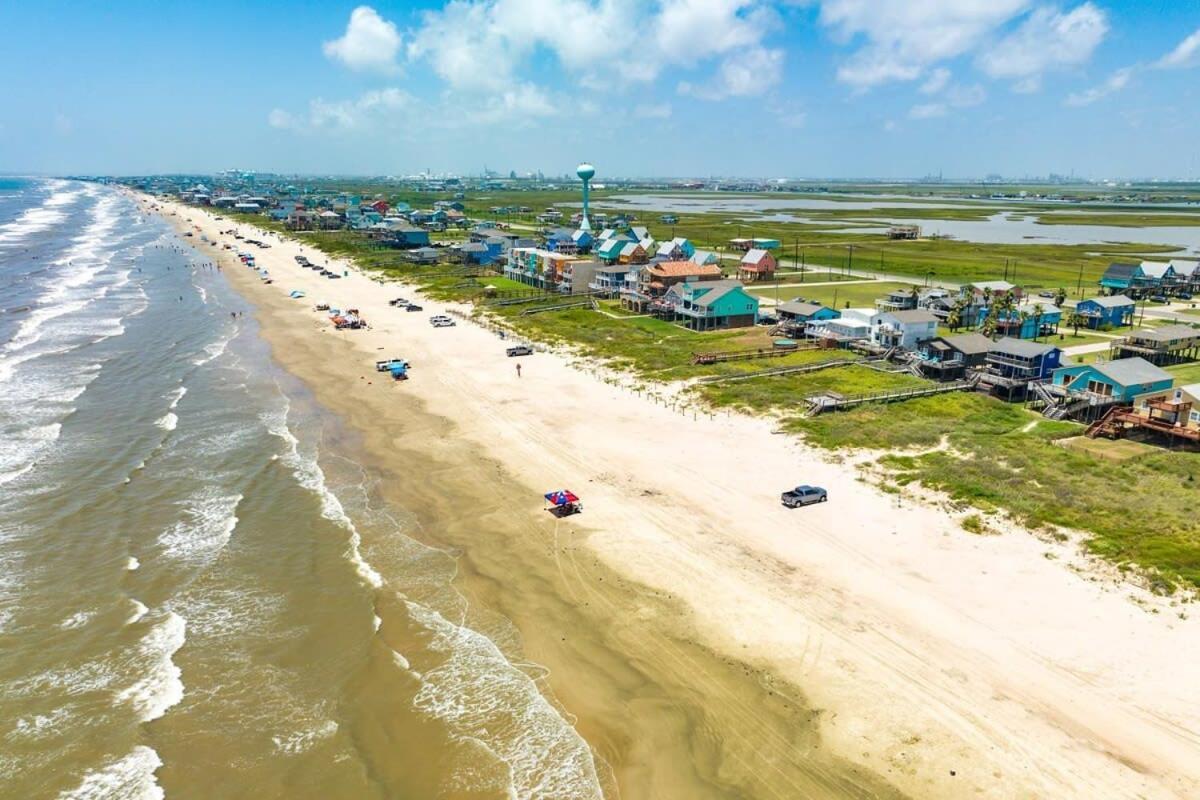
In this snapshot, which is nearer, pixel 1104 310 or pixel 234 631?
pixel 234 631

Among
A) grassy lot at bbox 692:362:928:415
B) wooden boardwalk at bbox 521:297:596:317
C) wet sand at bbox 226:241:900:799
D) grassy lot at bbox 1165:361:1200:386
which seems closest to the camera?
wet sand at bbox 226:241:900:799

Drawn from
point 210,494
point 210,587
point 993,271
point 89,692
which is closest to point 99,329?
point 210,494

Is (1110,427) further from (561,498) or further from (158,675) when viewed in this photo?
(158,675)

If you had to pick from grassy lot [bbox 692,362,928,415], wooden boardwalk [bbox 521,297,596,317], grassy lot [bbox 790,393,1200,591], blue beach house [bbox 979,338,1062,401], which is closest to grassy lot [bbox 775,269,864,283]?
wooden boardwalk [bbox 521,297,596,317]

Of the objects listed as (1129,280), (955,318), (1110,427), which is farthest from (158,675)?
(1129,280)

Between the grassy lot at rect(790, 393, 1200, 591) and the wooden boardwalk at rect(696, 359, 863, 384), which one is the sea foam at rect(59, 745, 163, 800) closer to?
the grassy lot at rect(790, 393, 1200, 591)
